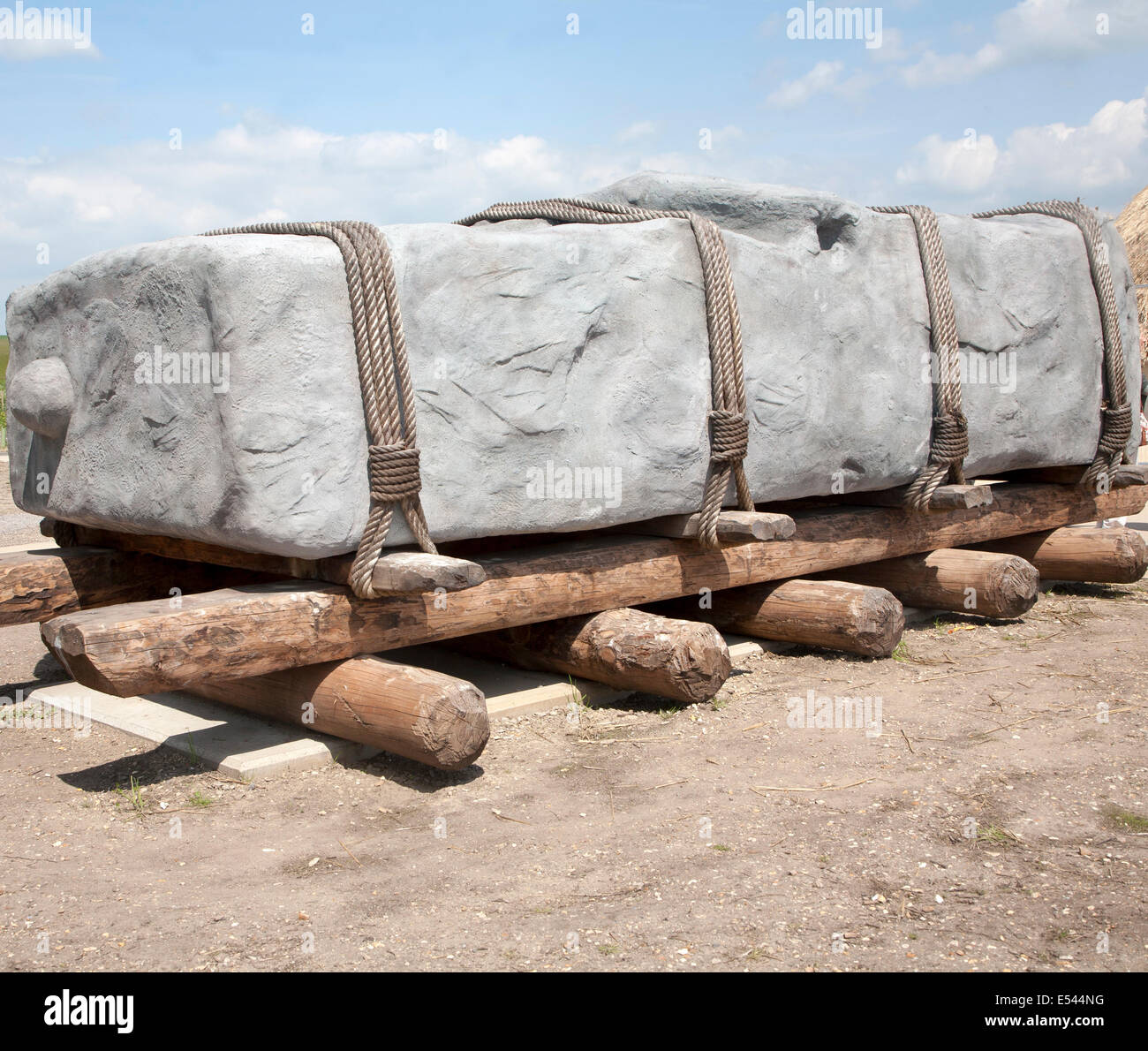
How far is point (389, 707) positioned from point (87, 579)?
1632 mm

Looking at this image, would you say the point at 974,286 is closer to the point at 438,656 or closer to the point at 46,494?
the point at 438,656

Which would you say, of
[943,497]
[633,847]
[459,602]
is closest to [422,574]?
[459,602]

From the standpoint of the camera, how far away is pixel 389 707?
3.53m

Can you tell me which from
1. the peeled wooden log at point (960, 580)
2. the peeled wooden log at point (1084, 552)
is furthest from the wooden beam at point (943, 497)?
the peeled wooden log at point (1084, 552)

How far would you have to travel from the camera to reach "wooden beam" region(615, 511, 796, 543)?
4.49 m

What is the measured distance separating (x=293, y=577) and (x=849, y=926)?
225 cm

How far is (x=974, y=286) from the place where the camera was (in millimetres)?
5496

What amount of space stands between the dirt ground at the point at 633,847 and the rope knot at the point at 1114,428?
1961 millimetres

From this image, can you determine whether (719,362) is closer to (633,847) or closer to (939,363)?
(939,363)

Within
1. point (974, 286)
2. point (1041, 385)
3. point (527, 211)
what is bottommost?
point (1041, 385)

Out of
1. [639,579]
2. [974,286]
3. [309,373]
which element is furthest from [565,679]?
[974,286]

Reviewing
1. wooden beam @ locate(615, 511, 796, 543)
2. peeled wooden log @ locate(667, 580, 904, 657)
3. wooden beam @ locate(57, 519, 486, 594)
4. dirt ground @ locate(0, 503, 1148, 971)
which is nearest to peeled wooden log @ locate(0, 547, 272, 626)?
wooden beam @ locate(57, 519, 486, 594)

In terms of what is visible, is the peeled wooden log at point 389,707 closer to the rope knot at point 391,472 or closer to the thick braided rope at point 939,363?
the rope knot at point 391,472

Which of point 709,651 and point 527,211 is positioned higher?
point 527,211
